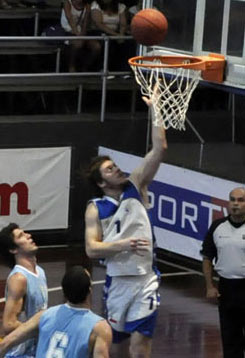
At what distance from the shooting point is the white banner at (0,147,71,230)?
17.0 m

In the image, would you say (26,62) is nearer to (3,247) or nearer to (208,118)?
(208,118)

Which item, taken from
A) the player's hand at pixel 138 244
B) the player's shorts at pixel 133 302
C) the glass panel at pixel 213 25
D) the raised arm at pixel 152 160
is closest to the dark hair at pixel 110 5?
the glass panel at pixel 213 25

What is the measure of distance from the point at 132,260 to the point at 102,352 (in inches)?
108

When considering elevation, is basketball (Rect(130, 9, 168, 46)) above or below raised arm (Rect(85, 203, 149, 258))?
above

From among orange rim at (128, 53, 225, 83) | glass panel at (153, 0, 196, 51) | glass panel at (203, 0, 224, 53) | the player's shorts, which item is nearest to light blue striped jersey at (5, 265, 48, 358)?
the player's shorts

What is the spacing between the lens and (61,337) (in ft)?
24.0

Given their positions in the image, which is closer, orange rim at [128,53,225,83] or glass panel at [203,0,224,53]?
orange rim at [128,53,225,83]

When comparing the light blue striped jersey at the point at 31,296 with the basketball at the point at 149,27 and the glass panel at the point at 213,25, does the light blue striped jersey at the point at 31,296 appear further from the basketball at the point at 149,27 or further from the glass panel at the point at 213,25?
the glass panel at the point at 213,25

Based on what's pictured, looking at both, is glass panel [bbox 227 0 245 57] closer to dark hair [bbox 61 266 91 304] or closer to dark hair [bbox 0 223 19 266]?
dark hair [bbox 0 223 19 266]

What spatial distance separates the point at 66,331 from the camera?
7309 millimetres

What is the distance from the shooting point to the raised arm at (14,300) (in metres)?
8.35

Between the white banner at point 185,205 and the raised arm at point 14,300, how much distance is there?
22.8ft

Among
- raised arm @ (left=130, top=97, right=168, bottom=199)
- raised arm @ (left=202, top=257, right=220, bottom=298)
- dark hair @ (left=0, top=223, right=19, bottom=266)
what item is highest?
raised arm @ (left=130, top=97, right=168, bottom=199)

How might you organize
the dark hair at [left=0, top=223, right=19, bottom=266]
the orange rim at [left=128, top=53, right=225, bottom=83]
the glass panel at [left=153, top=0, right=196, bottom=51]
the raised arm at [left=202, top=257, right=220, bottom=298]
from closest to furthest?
1. the dark hair at [left=0, top=223, right=19, bottom=266]
2. the raised arm at [left=202, top=257, right=220, bottom=298]
3. the orange rim at [left=128, top=53, right=225, bottom=83]
4. the glass panel at [left=153, top=0, right=196, bottom=51]
